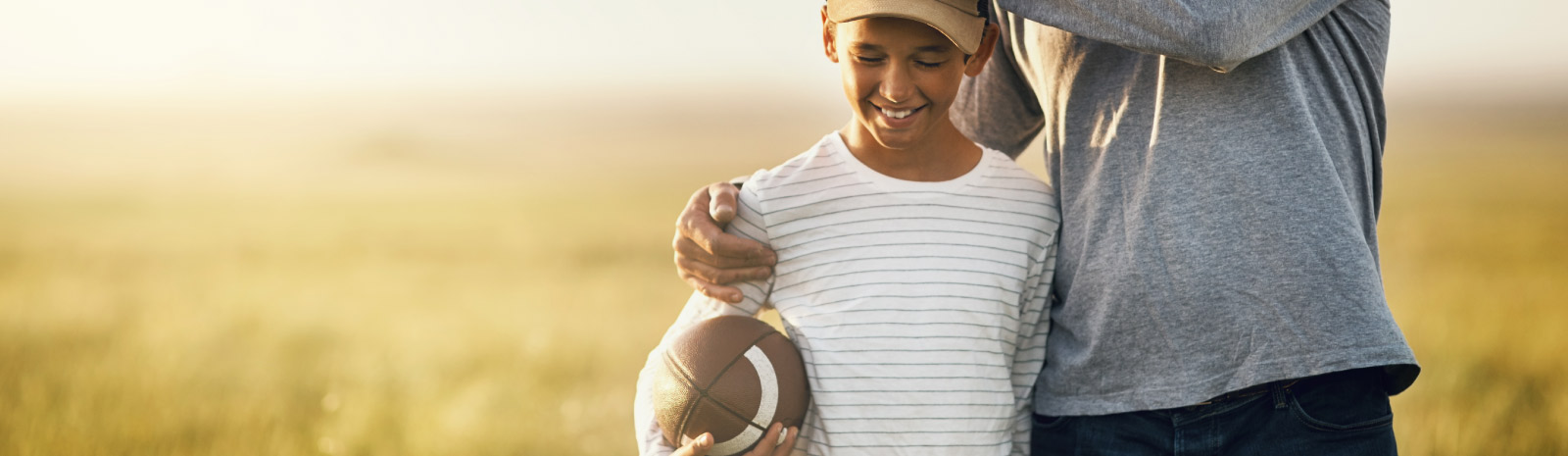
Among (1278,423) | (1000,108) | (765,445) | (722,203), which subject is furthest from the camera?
(1000,108)

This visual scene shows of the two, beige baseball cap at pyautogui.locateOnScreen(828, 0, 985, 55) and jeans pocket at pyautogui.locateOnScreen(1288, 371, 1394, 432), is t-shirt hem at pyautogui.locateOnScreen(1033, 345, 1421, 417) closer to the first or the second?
jeans pocket at pyautogui.locateOnScreen(1288, 371, 1394, 432)

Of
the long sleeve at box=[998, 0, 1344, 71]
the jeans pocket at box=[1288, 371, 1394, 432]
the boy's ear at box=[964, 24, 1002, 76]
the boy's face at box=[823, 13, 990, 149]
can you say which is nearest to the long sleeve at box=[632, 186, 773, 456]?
the boy's face at box=[823, 13, 990, 149]

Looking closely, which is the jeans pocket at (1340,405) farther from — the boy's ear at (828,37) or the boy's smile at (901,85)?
the boy's ear at (828,37)

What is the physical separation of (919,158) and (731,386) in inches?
31.6

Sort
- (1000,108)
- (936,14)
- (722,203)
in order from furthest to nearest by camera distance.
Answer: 1. (1000,108)
2. (722,203)
3. (936,14)

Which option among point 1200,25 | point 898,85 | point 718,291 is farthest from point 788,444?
point 1200,25

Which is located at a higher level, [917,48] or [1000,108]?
[917,48]

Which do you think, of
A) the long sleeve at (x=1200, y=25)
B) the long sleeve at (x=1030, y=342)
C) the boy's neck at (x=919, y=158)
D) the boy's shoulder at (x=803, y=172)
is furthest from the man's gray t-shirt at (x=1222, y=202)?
the boy's shoulder at (x=803, y=172)

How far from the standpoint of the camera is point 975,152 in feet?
10.6

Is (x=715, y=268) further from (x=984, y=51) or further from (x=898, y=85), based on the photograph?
(x=984, y=51)

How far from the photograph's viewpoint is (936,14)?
113 inches

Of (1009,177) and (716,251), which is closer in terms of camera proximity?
(716,251)

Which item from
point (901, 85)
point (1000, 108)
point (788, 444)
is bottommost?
point (788, 444)

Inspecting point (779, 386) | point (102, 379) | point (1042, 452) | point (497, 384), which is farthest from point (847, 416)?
point (102, 379)
